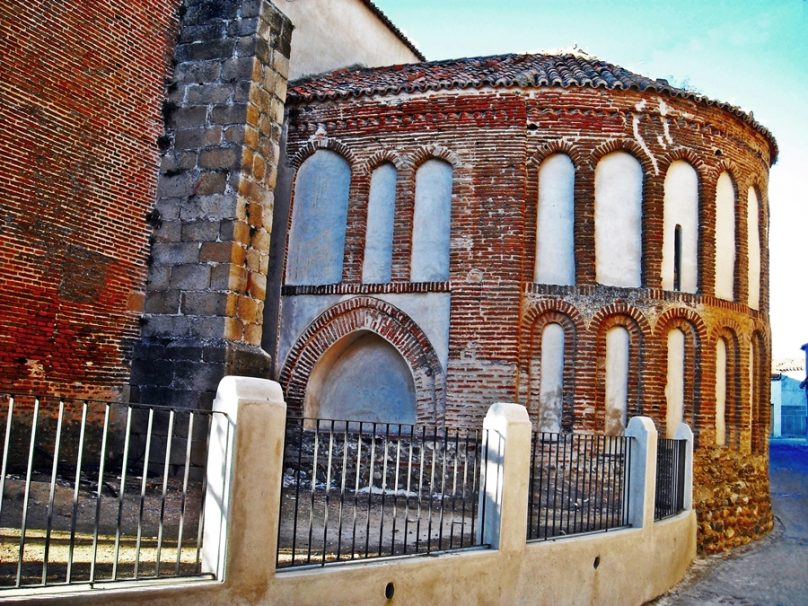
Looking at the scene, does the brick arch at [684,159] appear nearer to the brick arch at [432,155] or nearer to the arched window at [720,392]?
the arched window at [720,392]

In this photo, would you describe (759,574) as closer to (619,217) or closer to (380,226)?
(619,217)

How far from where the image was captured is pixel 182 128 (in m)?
10.3

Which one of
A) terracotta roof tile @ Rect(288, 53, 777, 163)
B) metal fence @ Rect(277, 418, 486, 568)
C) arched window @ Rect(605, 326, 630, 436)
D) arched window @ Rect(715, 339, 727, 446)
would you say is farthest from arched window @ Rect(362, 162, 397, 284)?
arched window @ Rect(715, 339, 727, 446)

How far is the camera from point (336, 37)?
17016 millimetres

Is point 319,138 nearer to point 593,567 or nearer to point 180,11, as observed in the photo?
point 180,11

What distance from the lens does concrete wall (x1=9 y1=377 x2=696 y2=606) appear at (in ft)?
17.4

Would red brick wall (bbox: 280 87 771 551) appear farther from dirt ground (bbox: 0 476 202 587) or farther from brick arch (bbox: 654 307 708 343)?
dirt ground (bbox: 0 476 202 587)

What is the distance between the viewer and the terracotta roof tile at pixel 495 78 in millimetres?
13062

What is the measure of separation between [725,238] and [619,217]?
2146mm

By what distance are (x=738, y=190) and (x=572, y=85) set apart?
3551 millimetres

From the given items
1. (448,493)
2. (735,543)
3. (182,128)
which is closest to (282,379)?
(448,493)

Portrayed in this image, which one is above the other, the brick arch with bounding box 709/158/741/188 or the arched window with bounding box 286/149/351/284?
the brick arch with bounding box 709/158/741/188

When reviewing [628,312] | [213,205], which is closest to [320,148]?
Answer: [213,205]

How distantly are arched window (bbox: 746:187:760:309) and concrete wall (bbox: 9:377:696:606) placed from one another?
18.9 feet
